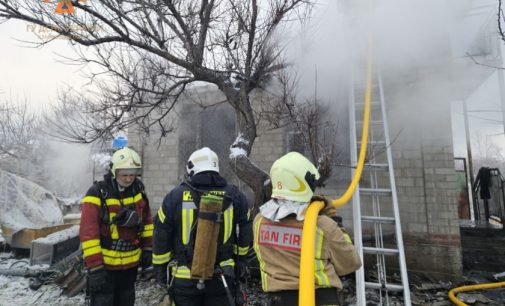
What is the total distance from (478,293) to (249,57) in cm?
475

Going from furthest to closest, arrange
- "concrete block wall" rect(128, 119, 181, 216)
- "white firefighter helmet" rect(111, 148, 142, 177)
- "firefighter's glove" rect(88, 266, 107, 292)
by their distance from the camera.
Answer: "concrete block wall" rect(128, 119, 181, 216) → "white firefighter helmet" rect(111, 148, 142, 177) → "firefighter's glove" rect(88, 266, 107, 292)

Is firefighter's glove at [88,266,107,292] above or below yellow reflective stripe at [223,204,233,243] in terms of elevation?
below

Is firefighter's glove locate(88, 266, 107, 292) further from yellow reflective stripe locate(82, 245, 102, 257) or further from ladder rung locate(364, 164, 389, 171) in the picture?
ladder rung locate(364, 164, 389, 171)

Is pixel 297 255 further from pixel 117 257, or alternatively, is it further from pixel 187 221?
pixel 117 257

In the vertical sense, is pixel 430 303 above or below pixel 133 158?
below

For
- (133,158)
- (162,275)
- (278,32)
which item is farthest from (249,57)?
(162,275)

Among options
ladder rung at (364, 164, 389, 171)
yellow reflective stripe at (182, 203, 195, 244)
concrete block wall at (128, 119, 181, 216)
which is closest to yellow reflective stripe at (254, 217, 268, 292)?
yellow reflective stripe at (182, 203, 195, 244)

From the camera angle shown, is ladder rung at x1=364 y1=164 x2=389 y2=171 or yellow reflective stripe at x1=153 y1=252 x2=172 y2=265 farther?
ladder rung at x1=364 y1=164 x2=389 y2=171

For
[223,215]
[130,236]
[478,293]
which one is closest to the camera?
[223,215]

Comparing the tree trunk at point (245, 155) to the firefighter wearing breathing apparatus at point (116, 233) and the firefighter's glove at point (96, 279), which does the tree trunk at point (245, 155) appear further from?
the firefighter's glove at point (96, 279)

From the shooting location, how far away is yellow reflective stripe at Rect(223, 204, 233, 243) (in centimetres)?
240

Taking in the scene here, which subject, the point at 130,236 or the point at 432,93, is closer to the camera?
the point at 130,236

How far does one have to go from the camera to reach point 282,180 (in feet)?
6.11

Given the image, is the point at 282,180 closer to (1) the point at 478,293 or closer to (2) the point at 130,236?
(2) the point at 130,236
